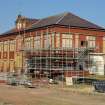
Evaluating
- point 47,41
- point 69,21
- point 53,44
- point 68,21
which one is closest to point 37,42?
point 47,41

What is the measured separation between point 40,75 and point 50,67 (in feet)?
5.41

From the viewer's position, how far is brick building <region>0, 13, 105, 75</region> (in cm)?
5315

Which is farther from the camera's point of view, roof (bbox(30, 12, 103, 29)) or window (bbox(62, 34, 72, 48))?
A: roof (bbox(30, 12, 103, 29))

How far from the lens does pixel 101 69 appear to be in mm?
56500

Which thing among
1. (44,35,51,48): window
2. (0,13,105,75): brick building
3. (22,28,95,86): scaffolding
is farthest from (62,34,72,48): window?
(22,28,95,86): scaffolding

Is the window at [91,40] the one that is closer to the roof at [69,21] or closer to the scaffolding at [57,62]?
the roof at [69,21]

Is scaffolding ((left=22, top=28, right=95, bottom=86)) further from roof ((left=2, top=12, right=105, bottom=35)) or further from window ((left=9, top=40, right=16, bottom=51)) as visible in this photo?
window ((left=9, top=40, right=16, bottom=51))

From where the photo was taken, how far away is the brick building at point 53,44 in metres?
53.1

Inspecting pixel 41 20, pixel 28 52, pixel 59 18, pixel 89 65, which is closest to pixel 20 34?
pixel 41 20

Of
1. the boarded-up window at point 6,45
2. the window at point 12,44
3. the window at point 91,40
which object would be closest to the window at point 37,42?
the window at point 91,40

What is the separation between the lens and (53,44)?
60.6m

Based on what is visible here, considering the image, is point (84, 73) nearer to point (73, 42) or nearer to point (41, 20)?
point (73, 42)

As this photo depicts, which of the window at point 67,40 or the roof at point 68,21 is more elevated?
the roof at point 68,21

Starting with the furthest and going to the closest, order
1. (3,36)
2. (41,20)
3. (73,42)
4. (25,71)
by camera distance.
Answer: (3,36) < (41,20) < (73,42) < (25,71)
